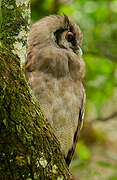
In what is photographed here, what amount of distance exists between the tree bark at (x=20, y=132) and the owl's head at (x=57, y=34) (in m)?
1.59

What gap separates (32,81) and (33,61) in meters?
0.24

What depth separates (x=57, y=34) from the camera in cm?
396

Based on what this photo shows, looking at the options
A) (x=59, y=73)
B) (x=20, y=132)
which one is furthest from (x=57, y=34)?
(x=20, y=132)

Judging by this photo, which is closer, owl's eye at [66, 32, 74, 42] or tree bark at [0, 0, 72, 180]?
tree bark at [0, 0, 72, 180]

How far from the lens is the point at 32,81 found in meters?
3.53

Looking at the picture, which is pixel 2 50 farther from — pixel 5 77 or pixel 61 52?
pixel 61 52

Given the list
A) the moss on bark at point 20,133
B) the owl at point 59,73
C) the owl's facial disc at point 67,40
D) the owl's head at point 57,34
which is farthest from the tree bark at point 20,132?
the owl's facial disc at point 67,40

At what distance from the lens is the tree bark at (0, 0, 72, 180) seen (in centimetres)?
185

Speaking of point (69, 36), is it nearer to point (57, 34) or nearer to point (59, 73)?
point (57, 34)

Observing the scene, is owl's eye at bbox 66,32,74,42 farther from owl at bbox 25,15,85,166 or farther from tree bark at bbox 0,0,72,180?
tree bark at bbox 0,0,72,180

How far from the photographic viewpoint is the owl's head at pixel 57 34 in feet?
12.6

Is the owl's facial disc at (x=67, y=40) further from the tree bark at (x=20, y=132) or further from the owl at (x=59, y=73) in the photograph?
the tree bark at (x=20, y=132)

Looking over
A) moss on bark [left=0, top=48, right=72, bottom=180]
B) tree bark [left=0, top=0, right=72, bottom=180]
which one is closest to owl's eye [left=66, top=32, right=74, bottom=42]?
tree bark [left=0, top=0, right=72, bottom=180]

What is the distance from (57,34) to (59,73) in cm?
55
